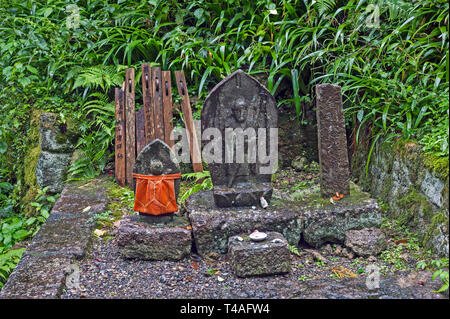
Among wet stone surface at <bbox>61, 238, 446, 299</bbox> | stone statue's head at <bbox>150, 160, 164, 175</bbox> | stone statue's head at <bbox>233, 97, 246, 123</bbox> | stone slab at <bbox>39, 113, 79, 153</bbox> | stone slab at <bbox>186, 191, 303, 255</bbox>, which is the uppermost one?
stone statue's head at <bbox>233, 97, 246, 123</bbox>

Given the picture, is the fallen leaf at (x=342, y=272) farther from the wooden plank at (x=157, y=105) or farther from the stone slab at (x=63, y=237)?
the wooden plank at (x=157, y=105)

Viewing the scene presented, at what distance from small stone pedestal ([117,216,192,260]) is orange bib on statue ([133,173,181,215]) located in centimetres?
15

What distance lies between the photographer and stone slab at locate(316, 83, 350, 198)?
11.8 feet

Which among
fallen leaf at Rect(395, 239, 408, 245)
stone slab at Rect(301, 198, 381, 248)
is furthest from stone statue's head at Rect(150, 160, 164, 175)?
fallen leaf at Rect(395, 239, 408, 245)

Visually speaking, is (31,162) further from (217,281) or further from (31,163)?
(217,281)

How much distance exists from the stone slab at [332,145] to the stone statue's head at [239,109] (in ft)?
2.04

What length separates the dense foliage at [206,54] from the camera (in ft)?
13.0

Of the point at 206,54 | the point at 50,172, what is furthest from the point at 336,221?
the point at 50,172

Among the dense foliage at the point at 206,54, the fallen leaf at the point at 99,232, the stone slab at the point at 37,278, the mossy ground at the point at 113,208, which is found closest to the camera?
the stone slab at the point at 37,278

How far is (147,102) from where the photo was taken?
4531mm

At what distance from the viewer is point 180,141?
15.8 feet

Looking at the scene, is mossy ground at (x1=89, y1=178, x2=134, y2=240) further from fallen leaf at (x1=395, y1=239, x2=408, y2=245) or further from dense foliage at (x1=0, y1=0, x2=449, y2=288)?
fallen leaf at (x1=395, y1=239, x2=408, y2=245)

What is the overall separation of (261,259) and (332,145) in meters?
1.17

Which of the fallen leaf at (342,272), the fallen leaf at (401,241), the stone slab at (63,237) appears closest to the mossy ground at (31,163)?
the stone slab at (63,237)
